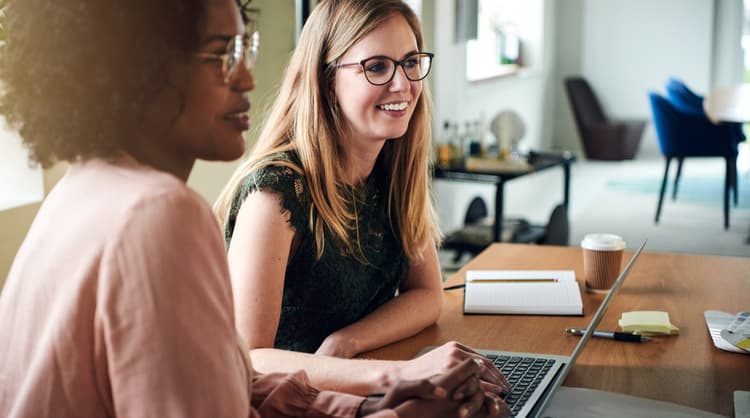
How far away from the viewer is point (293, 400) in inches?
39.0

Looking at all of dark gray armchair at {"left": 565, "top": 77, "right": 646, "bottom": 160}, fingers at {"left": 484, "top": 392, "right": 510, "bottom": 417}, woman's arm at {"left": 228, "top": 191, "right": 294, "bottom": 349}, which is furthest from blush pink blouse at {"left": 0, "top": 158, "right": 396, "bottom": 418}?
dark gray armchair at {"left": 565, "top": 77, "right": 646, "bottom": 160}

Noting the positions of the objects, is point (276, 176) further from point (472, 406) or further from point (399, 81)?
point (472, 406)

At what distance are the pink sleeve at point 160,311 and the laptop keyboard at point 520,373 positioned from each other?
22.1 inches

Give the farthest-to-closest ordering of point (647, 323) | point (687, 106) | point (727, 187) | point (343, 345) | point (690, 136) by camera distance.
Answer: point (687, 106)
point (690, 136)
point (727, 187)
point (647, 323)
point (343, 345)

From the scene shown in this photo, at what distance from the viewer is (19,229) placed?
1970 mm

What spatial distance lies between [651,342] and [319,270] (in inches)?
22.8

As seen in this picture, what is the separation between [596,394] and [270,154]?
2.23 ft

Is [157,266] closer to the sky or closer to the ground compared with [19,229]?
closer to the sky

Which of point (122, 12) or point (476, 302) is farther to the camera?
point (476, 302)

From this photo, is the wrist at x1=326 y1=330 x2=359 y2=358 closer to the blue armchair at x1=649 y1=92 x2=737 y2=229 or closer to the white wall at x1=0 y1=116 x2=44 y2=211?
the white wall at x1=0 y1=116 x2=44 y2=211

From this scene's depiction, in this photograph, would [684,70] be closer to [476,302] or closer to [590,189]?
[590,189]

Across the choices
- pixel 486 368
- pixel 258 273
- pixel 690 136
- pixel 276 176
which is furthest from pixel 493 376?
pixel 690 136

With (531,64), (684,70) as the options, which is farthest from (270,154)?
(684,70)

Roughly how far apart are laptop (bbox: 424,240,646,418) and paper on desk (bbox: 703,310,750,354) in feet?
0.87
